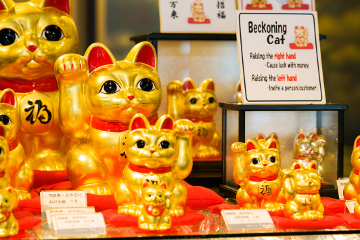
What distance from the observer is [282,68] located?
2.07m

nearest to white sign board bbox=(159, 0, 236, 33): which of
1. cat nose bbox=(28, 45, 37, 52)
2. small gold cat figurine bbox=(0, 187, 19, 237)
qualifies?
cat nose bbox=(28, 45, 37, 52)

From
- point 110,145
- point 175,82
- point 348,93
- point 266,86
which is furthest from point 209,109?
point 348,93

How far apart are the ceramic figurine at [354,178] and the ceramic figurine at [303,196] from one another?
6.3 inches

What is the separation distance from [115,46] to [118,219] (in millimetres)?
3205

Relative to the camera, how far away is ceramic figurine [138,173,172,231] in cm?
133

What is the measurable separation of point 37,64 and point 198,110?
3.15 ft

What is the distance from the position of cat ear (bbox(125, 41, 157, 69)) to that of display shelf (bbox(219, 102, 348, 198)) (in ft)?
1.29

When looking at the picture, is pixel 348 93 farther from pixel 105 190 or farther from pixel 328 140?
pixel 105 190

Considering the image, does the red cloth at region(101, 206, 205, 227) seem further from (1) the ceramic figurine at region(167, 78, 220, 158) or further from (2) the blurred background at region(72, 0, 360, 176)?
(2) the blurred background at region(72, 0, 360, 176)

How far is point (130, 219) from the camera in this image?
142 cm

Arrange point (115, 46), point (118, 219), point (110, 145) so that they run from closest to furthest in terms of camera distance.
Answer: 1. point (118, 219)
2. point (110, 145)
3. point (115, 46)

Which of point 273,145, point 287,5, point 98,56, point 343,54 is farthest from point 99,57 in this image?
point 343,54

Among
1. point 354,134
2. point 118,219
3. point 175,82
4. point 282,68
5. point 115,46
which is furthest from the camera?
point 115,46

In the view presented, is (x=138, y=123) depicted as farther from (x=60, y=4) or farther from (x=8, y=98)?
(x=60, y=4)
